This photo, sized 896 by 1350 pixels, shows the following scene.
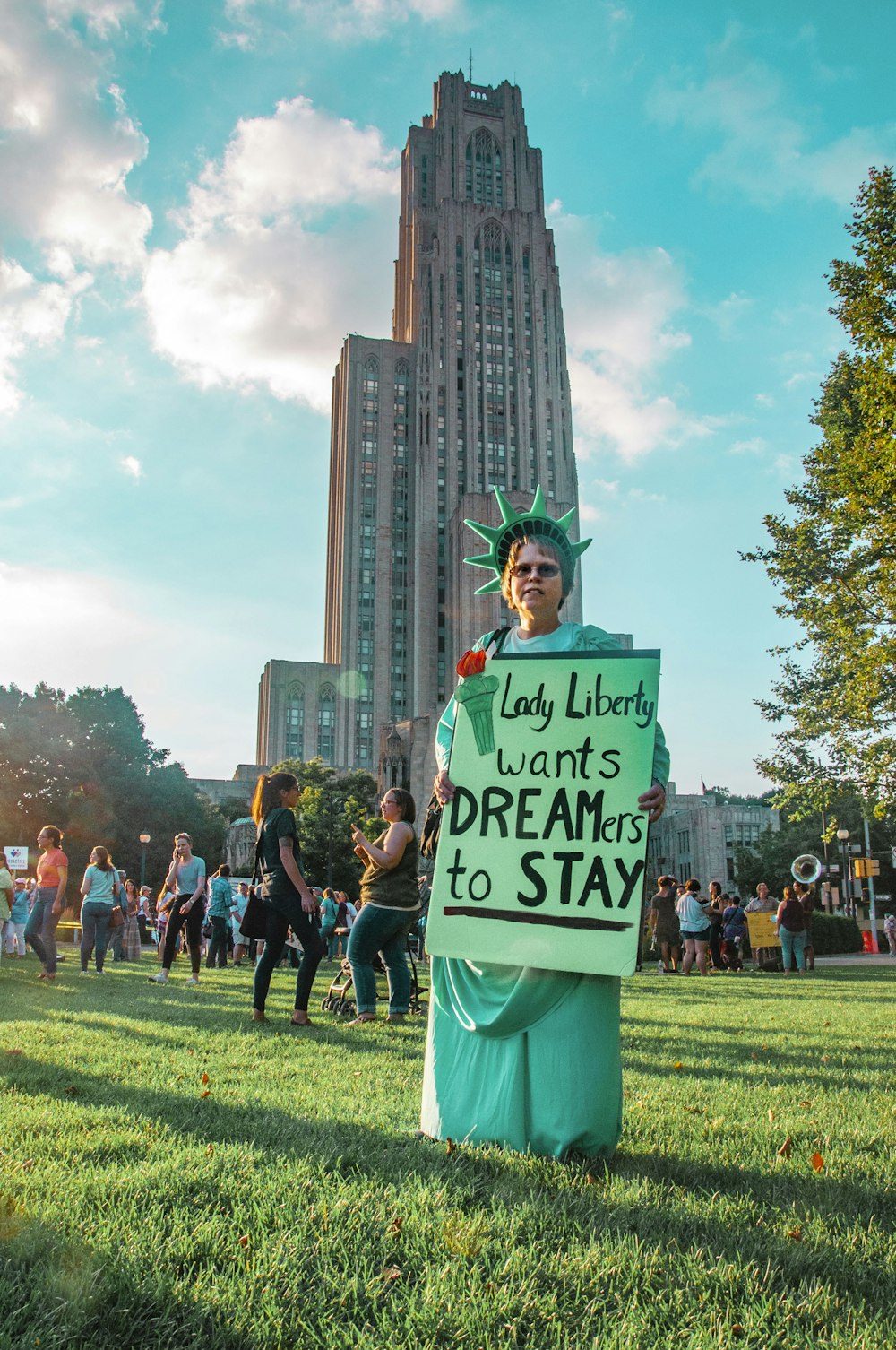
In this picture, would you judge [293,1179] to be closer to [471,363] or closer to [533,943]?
[533,943]

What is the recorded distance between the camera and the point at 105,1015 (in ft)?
27.5

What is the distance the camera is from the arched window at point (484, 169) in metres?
126

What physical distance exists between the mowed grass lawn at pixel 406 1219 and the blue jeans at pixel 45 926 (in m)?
8.15

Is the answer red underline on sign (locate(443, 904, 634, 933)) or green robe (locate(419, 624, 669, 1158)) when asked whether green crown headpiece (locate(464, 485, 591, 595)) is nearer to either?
green robe (locate(419, 624, 669, 1158))

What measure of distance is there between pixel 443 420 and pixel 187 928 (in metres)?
108

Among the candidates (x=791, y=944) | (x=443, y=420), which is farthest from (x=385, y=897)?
(x=443, y=420)

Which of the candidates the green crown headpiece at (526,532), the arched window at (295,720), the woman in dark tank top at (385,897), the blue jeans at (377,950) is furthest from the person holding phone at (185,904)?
the arched window at (295,720)

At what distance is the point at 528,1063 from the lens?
3727mm

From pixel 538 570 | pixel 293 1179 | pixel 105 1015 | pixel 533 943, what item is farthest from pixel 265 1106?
pixel 105 1015

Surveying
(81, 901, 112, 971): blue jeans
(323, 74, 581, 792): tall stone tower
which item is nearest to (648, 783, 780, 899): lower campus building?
(323, 74, 581, 792): tall stone tower

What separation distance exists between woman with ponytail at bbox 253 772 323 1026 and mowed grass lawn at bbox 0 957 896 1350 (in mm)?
2700

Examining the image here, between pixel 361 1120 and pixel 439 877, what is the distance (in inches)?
46.8

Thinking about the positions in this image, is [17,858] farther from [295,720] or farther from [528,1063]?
[295,720]

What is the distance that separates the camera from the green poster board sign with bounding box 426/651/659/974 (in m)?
3.76
